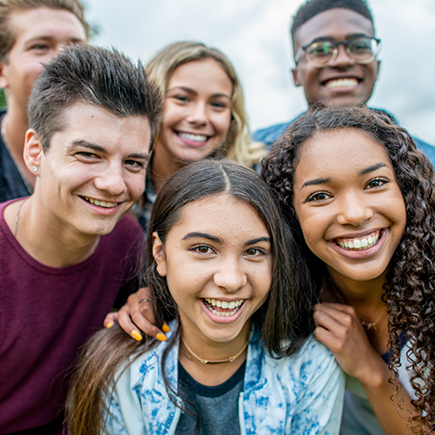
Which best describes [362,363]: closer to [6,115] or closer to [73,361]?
[73,361]

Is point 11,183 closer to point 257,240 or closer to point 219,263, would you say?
point 219,263

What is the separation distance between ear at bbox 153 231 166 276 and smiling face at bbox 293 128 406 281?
2.69ft

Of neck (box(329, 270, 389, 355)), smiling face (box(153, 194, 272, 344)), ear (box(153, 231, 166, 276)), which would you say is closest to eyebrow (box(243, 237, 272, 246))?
smiling face (box(153, 194, 272, 344))

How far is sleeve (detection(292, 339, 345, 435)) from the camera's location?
2.21 metres

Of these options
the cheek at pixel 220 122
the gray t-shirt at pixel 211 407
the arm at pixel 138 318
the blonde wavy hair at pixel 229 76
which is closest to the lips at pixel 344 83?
the blonde wavy hair at pixel 229 76

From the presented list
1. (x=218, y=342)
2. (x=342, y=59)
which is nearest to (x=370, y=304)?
(x=218, y=342)

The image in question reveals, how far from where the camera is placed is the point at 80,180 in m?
2.17

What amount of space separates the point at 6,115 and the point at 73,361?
2282mm

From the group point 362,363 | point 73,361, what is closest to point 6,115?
point 73,361

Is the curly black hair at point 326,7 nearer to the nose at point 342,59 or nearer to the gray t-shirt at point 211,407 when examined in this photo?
the nose at point 342,59

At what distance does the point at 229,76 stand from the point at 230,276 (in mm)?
2209

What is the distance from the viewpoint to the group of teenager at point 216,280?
6.91 ft

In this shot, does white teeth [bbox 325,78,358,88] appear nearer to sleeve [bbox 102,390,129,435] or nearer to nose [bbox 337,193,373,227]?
nose [bbox 337,193,373,227]

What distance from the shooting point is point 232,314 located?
2119mm
